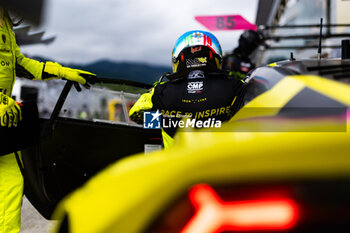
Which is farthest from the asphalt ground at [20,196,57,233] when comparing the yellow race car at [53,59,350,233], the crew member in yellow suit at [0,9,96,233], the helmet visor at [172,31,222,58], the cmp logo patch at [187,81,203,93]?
the yellow race car at [53,59,350,233]

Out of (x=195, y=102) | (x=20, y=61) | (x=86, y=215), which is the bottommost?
(x=86, y=215)

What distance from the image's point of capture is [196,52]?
2408mm

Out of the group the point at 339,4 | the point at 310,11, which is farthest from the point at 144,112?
the point at 310,11

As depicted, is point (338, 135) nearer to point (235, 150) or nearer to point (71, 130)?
point (235, 150)

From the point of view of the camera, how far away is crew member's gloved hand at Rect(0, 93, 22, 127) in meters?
2.19

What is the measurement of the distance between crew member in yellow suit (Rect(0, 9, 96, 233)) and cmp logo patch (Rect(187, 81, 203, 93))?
109 cm

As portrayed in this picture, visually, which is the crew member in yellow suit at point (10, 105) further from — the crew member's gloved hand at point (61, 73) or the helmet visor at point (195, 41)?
the helmet visor at point (195, 41)

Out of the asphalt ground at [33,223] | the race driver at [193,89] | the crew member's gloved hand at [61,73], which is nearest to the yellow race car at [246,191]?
the race driver at [193,89]

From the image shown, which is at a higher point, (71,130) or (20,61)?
(20,61)

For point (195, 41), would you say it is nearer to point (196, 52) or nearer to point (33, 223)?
point (196, 52)

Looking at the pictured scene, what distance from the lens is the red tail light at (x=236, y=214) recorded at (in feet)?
1.97

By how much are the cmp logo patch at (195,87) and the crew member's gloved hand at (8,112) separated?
122 cm

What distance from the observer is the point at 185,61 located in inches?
94.7

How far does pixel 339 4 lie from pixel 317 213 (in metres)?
9.00
